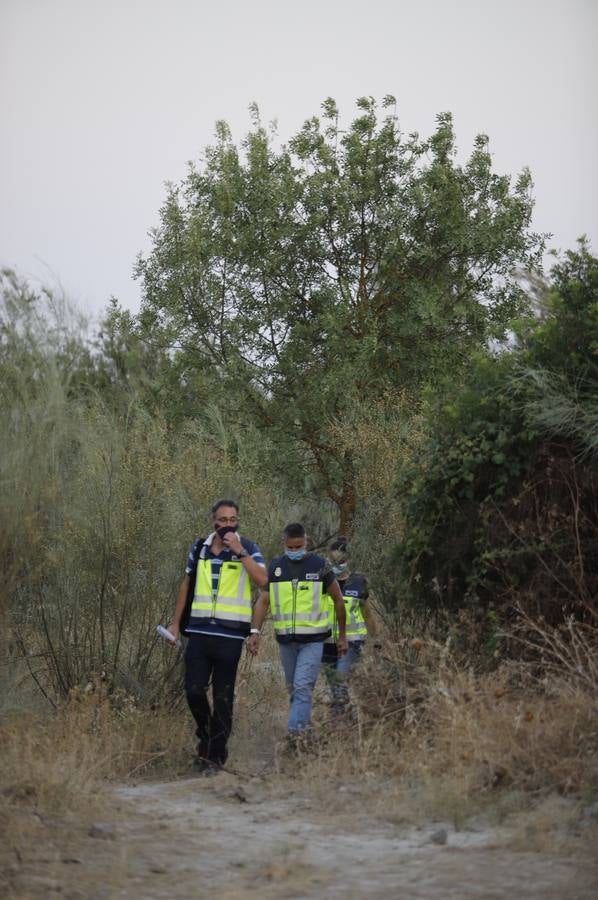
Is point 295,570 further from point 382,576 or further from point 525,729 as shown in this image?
point 525,729

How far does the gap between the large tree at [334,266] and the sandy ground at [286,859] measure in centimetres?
1382

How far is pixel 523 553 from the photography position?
29.6ft

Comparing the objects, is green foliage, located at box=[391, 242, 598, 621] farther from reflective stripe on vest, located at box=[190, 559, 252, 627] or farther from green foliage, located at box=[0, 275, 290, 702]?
green foliage, located at box=[0, 275, 290, 702]

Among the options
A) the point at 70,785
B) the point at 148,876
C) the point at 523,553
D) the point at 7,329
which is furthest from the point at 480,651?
the point at 7,329

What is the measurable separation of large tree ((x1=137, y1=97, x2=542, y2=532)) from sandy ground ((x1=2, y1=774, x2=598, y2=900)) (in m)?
13.8

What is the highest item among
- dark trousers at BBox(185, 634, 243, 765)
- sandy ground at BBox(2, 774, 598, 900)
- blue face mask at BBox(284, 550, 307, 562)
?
blue face mask at BBox(284, 550, 307, 562)

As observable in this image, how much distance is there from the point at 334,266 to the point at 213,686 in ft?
44.8

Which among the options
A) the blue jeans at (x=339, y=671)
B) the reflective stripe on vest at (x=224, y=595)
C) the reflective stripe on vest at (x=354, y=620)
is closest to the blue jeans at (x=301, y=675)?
the blue jeans at (x=339, y=671)

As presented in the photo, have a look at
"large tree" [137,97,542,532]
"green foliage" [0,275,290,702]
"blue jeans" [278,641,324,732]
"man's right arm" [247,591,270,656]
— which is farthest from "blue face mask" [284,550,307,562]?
"large tree" [137,97,542,532]

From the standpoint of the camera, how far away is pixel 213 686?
29.0ft

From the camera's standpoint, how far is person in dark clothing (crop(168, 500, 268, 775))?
880 cm

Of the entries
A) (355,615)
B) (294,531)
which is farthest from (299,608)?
(355,615)

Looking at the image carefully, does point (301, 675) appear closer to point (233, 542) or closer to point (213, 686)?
point (213, 686)

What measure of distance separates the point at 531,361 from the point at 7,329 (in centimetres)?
488
